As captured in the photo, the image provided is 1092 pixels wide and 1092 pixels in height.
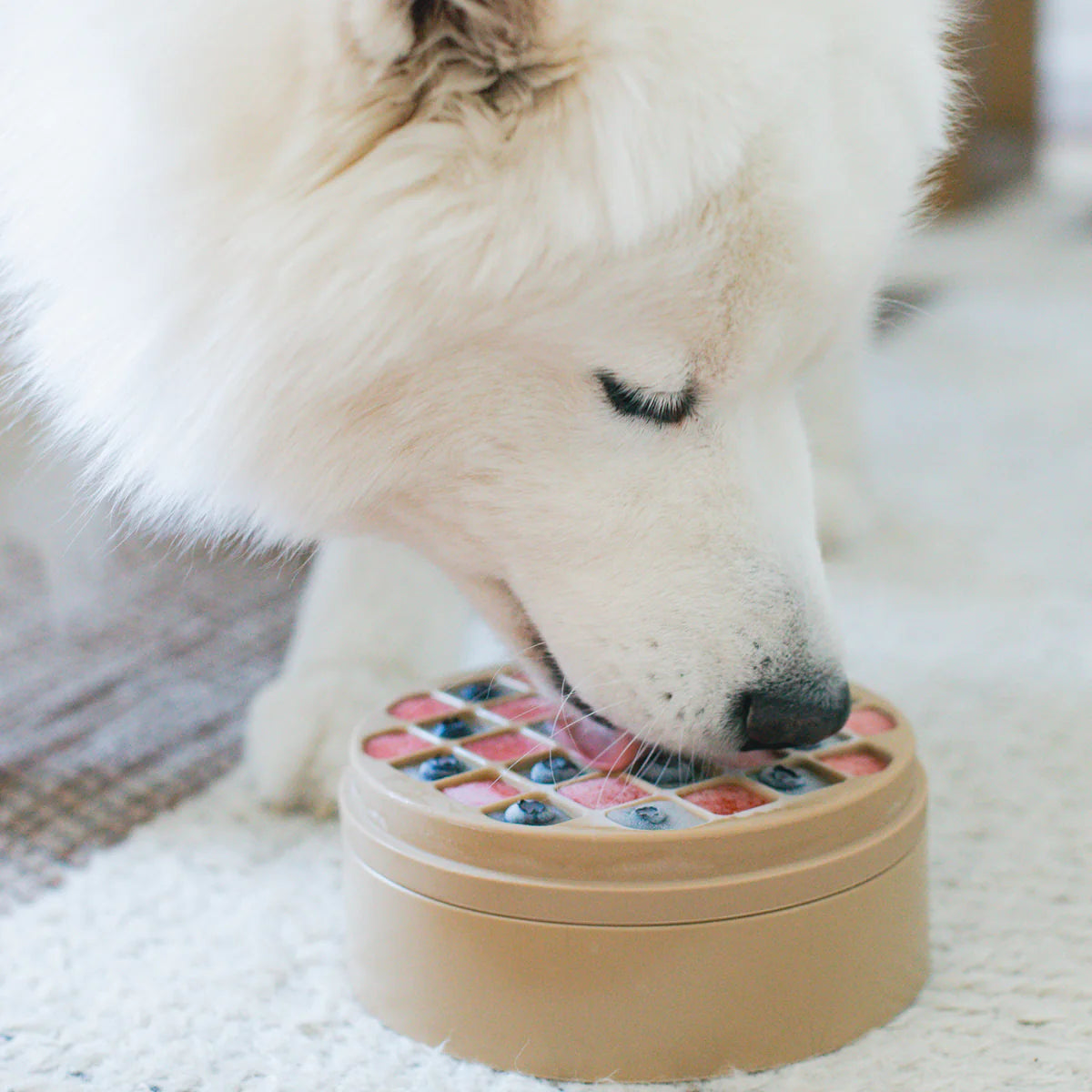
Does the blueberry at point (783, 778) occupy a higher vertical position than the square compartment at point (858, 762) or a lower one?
higher

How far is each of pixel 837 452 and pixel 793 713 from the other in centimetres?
101

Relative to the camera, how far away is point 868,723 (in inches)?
36.8

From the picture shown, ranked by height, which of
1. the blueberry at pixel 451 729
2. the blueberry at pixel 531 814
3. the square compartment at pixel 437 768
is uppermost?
the blueberry at pixel 531 814

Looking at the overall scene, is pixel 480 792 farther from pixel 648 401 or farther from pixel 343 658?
pixel 343 658

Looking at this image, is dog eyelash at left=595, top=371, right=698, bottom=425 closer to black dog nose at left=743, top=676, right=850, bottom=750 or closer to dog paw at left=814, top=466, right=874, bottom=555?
black dog nose at left=743, top=676, right=850, bottom=750

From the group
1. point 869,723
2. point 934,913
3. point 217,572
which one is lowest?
point 217,572

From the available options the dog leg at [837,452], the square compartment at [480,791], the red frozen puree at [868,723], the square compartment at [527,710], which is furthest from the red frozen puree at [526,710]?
the dog leg at [837,452]

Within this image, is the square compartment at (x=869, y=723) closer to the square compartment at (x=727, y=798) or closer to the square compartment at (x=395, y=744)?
the square compartment at (x=727, y=798)

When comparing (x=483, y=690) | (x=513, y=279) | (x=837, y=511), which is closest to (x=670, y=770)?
(x=483, y=690)

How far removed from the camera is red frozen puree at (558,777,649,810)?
2.67 feet

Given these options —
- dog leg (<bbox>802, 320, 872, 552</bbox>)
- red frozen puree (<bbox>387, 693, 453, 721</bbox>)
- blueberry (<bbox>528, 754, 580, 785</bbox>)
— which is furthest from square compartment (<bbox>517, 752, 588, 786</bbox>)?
dog leg (<bbox>802, 320, 872, 552</bbox>)

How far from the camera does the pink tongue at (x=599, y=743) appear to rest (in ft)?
2.84

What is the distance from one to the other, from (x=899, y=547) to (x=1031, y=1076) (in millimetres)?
1061

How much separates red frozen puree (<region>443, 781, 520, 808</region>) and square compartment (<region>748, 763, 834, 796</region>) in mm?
155
